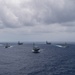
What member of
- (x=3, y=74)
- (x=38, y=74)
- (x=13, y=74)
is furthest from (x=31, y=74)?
(x=3, y=74)

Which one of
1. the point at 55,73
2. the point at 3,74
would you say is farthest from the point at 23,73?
the point at 55,73

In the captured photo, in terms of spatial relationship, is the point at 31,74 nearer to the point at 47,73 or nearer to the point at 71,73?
the point at 47,73

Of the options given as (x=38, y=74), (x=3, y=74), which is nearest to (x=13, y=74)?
(x=3, y=74)

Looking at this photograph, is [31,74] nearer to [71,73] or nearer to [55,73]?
[55,73]

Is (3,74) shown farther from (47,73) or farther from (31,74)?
(47,73)

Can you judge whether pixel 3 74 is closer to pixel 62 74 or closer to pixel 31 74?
pixel 31 74

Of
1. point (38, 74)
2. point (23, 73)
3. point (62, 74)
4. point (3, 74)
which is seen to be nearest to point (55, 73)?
point (62, 74)
